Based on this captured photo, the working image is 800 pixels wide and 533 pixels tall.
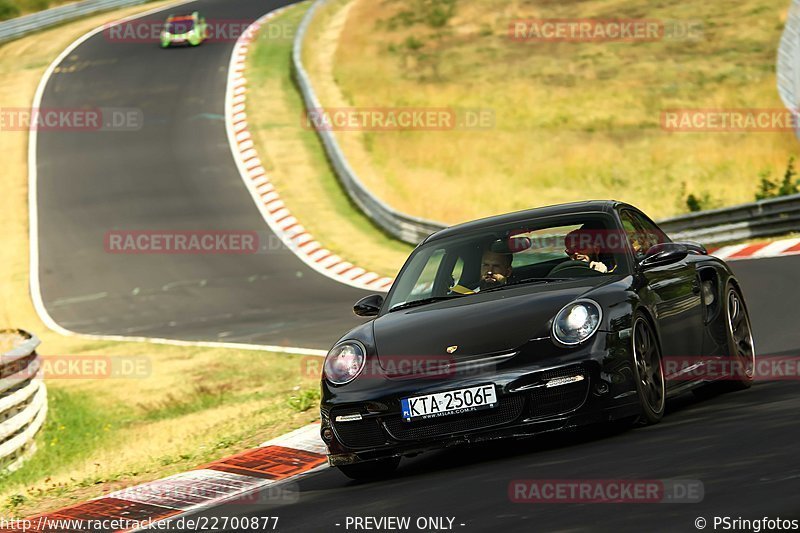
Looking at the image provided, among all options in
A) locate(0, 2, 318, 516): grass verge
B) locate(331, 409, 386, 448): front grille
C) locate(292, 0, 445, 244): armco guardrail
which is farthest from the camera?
locate(292, 0, 445, 244): armco guardrail

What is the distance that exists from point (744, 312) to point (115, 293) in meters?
15.2

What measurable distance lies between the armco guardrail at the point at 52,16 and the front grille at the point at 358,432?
4063cm

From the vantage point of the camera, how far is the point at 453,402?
7.04 metres

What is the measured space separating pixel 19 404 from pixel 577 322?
24.4ft

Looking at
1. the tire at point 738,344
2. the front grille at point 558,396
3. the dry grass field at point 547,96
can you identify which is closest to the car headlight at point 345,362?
the front grille at point 558,396

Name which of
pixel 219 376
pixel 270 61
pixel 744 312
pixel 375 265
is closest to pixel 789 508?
pixel 744 312

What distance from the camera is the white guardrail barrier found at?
1927 centimetres

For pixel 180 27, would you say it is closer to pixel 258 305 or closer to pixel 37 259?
pixel 37 259

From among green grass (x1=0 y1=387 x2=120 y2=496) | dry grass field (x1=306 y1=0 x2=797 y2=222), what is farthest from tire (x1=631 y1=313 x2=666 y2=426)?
dry grass field (x1=306 y1=0 x2=797 y2=222)

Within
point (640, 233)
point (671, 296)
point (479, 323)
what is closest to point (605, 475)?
point (479, 323)

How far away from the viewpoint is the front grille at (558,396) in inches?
275

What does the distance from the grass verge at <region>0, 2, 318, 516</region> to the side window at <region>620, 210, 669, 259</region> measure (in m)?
3.05

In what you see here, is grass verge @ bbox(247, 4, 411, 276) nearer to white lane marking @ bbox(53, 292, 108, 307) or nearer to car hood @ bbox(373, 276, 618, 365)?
white lane marking @ bbox(53, 292, 108, 307)

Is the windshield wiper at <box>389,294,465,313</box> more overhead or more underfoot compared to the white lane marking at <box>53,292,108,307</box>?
more overhead
